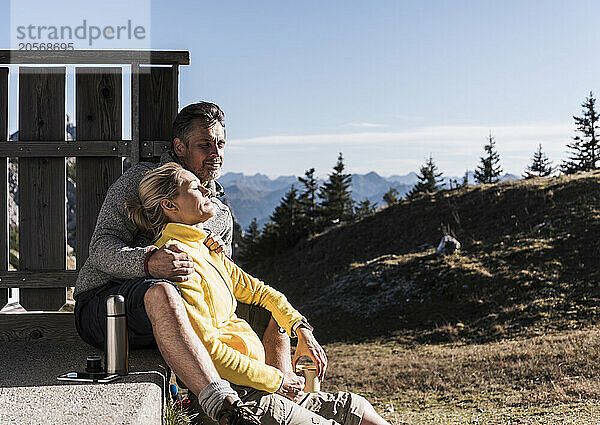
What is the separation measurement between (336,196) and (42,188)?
31.9m

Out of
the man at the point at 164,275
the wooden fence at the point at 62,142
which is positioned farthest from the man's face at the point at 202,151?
the wooden fence at the point at 62,142

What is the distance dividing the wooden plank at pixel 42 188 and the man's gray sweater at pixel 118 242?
0.77 meters

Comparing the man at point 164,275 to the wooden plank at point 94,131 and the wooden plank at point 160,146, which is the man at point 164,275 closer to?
the wooden plank at point 160,146

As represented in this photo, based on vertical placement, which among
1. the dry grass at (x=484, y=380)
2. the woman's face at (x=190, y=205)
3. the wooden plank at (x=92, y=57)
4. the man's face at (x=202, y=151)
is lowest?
the dry grass at (x=484, y=380)

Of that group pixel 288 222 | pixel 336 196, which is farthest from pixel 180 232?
pixel 336 196

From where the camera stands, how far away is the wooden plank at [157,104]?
12.8 ft

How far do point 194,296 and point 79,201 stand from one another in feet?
4.95

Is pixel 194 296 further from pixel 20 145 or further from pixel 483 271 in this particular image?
pixel 483 271

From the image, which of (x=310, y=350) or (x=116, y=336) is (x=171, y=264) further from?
(x=310, y=350)

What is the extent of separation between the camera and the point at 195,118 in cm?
346

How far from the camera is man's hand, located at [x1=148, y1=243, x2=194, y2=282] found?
2764 mm

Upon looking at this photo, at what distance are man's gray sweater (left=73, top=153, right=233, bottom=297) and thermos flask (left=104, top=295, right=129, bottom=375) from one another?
0.19 m

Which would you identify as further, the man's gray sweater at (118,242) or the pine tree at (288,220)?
the pine tree at (288,220)

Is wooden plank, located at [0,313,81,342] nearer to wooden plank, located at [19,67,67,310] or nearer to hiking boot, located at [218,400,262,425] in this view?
wooden plank, located at [19,67,67,310]
